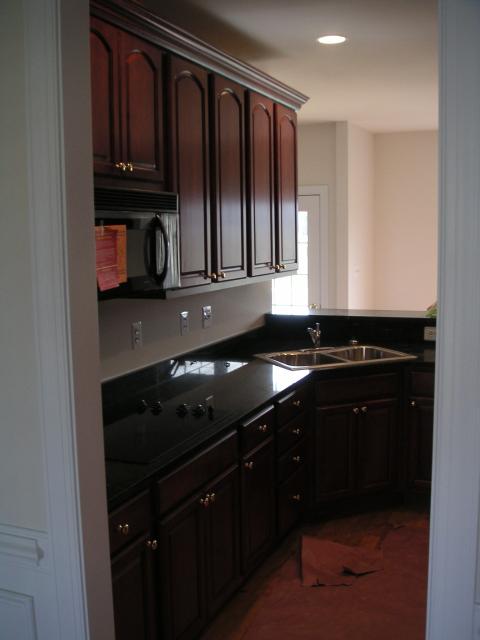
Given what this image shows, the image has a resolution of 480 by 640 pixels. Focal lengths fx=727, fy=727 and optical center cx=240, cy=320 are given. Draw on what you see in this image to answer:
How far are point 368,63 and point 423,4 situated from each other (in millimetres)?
1186

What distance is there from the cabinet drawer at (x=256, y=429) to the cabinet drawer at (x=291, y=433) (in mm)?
155

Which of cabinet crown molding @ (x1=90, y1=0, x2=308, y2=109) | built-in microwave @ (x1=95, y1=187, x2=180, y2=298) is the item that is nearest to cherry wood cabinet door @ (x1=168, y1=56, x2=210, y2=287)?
cabinet crown molding @ (x1=90, y1=0, x2=308, y2=109)

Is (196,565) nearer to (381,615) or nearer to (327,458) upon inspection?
(381,615)

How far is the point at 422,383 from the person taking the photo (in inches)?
156

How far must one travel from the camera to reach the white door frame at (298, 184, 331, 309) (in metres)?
6.92

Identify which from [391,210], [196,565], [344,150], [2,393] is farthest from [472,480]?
[391,210]

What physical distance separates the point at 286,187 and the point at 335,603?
2.34 metres

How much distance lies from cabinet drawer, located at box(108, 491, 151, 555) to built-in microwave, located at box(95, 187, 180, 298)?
0.70 meters

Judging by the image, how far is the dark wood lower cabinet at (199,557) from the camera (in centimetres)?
241

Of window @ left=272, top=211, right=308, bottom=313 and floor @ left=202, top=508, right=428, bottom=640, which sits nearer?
Result: floor @ left=202, top=508, right=428, bottom=640

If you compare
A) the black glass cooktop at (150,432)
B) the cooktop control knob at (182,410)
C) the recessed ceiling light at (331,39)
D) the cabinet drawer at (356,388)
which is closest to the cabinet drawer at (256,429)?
the black glass cooktop at (150,432)

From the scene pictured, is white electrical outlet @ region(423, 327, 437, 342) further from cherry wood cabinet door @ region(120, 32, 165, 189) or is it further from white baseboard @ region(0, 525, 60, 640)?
white baseboard @ region(0, 525, 60, 640)

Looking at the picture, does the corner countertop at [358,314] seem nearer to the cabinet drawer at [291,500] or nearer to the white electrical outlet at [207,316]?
the white electrical outlet at [207,316]

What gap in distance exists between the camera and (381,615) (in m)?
2.95
